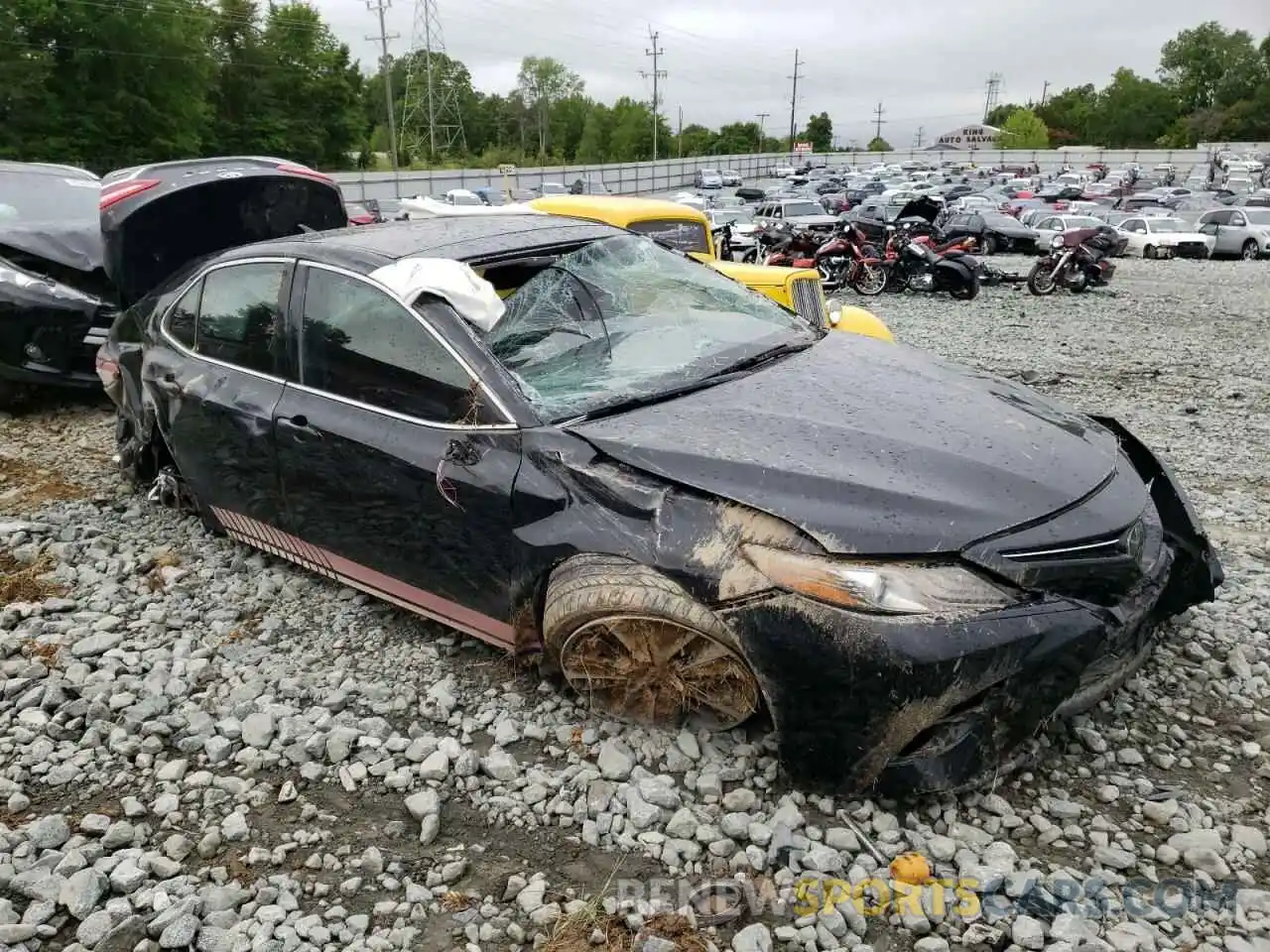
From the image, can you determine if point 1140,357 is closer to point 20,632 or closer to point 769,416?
point 769,416

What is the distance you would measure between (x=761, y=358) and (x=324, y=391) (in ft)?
5.37

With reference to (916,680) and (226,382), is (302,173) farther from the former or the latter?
(916,680)

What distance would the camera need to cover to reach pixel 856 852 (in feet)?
8.26

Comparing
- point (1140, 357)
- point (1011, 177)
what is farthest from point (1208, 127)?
point (1140, 357)

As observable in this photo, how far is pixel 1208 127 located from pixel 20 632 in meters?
108

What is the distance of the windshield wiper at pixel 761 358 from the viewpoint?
3.39 m

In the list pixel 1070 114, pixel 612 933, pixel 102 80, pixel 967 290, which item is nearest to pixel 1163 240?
pixel 967 290

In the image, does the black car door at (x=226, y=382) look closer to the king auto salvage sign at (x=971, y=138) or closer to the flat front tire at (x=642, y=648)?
Answer: the flat front tire at (x=642, y=648)

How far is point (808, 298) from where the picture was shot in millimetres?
8164

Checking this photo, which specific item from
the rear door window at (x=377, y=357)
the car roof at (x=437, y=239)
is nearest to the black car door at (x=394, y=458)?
the rear door window at (x=377, y=357)

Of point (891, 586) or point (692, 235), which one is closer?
point (891, 586)

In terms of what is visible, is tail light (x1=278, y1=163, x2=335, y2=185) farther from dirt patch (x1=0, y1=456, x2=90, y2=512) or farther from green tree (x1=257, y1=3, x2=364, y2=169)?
green tree (x1=257, y1=3, x2=364, y2=169)

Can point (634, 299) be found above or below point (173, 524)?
above

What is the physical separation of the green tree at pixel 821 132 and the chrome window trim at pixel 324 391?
116 meters
